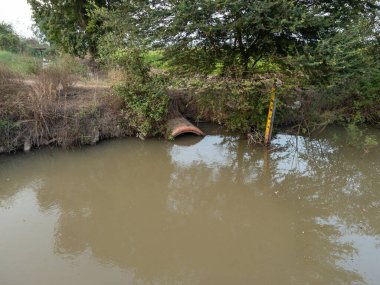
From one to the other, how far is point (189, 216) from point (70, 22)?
37.1ft

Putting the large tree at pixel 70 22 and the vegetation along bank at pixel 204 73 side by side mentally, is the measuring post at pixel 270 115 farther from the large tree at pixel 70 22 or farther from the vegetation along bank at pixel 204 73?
the large tree at pixel 70 22

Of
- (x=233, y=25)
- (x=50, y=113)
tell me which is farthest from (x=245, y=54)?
(x=50, y=113)

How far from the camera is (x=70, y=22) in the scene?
45.1 ft

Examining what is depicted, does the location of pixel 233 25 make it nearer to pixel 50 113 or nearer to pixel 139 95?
pixel 139 95

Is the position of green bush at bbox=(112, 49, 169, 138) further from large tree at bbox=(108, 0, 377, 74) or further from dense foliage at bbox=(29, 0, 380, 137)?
large tree at bbox=(108, 0, 377, 74)

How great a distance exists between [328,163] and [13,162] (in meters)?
7.91

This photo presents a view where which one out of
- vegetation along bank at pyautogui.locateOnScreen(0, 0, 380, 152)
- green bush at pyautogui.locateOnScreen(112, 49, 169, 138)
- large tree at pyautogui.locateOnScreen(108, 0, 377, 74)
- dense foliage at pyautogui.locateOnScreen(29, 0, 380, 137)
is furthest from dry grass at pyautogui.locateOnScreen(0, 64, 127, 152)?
large tree at pyautogui.locateOnScreen(108, 0, 377, 74)

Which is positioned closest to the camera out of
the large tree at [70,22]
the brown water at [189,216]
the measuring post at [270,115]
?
the brown water at [189,216]

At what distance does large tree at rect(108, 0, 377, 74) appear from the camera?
7.07 m

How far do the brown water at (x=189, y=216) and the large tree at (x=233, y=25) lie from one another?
2674mm

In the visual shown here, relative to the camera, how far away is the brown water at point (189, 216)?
15.1ft

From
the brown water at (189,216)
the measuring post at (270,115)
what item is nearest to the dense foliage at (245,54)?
the measuring post at (270,115)

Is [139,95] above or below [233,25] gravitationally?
below

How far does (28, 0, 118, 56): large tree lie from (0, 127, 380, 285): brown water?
6.37 metres
